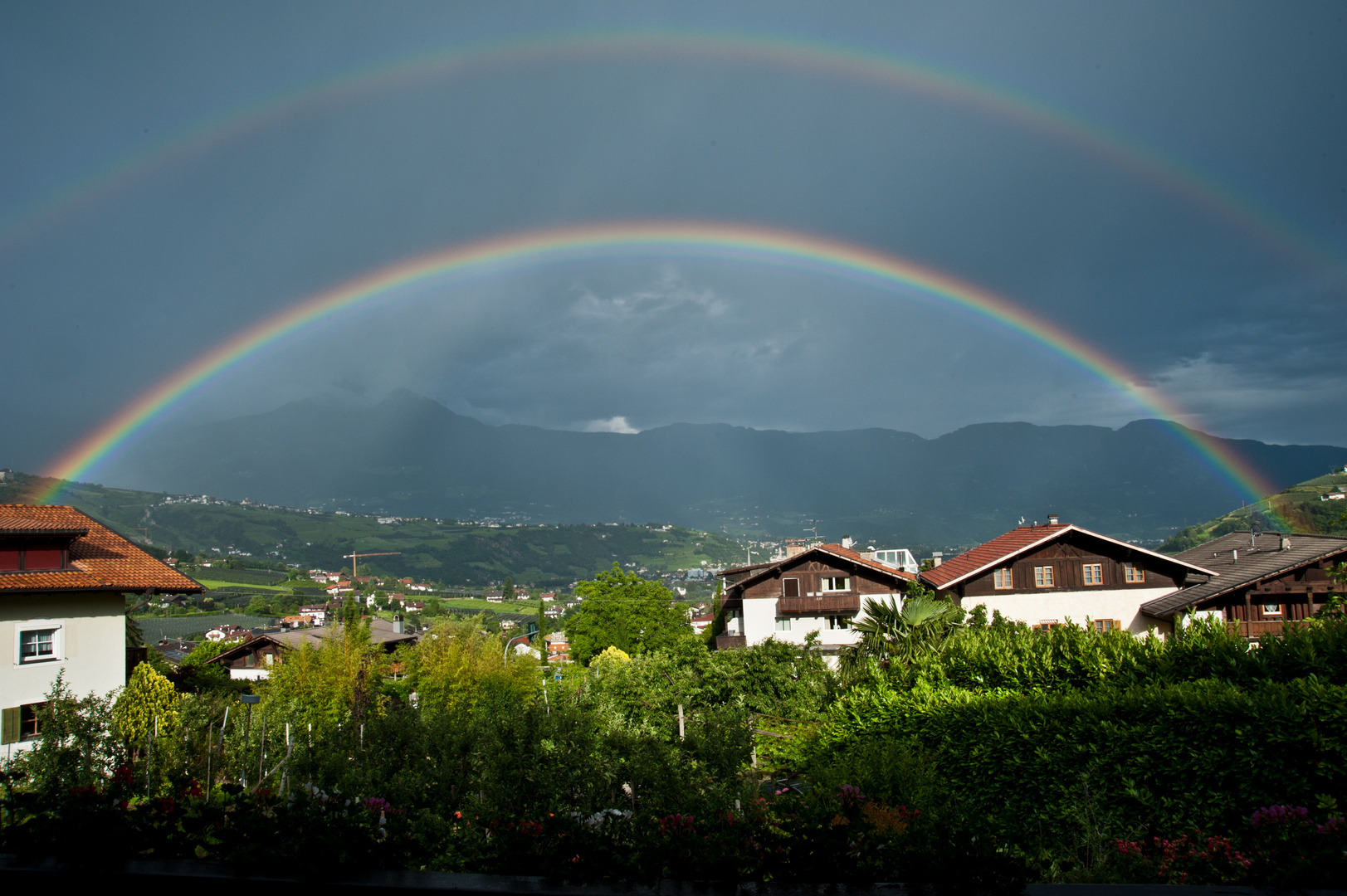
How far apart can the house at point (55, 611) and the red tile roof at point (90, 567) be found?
0.04 m

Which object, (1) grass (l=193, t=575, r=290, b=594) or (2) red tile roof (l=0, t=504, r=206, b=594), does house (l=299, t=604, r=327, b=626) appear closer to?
(1) grass (l=193, t=575, r=290, b=594)

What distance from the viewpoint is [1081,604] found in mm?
36844

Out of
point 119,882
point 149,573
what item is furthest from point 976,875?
point 149,573

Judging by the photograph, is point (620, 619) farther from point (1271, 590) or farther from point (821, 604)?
point (1271, 590)

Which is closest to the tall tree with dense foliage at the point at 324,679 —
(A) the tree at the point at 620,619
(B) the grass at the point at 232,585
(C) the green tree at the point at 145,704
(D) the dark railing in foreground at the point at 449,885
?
(C) the green tree at the point at 145,704

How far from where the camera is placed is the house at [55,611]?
22406 millimetres

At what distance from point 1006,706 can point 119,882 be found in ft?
41.3

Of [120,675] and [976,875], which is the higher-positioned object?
[976,875]

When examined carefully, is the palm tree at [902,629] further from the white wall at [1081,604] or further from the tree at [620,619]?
the tree at [620,619]

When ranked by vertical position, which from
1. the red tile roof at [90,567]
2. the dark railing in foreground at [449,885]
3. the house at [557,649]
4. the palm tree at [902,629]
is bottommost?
the house at [557,649]

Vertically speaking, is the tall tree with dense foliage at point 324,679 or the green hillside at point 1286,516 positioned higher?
the green hillside at point 1286,516

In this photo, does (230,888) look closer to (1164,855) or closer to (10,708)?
(1164,855)

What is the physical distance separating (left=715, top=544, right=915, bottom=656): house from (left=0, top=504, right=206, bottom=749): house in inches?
1076

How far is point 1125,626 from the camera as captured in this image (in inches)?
1419
